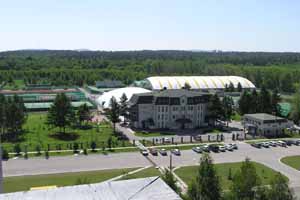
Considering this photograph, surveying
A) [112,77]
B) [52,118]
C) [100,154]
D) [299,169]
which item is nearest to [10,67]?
[112,77]

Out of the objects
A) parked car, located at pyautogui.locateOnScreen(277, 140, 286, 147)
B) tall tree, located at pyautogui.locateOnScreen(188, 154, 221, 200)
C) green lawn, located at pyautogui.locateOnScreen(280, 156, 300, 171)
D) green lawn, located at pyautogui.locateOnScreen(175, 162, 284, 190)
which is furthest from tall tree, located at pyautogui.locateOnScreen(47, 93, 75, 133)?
tall tree, located at pyautogui.locateOnScreen(188, 154, 221, 200)

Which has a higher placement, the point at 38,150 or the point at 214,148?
the point at 38,150

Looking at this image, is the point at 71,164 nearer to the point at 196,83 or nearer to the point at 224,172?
the point at 224,172

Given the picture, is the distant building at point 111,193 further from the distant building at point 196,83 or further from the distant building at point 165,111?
the distant building at point 196,83

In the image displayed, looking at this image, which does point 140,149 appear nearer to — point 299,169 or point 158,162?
point 158,162

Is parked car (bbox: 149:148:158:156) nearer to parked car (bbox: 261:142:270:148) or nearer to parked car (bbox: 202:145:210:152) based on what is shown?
parked car (bbox: 202:145:210:152)

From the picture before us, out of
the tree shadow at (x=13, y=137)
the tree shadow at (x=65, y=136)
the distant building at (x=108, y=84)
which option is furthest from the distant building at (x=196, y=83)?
the tree shadow at (x=13, y=137)

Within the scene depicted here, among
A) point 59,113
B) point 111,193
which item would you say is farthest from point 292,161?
Result: point 59,113
